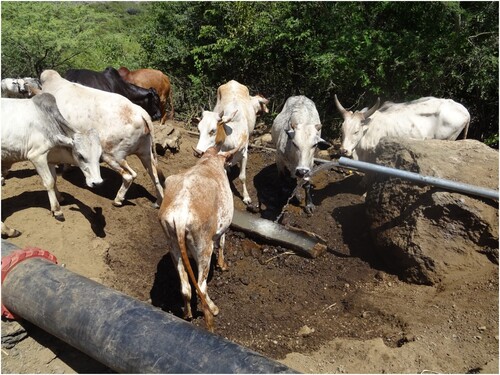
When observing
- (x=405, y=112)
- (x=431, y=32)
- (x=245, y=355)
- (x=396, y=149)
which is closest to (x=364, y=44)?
(x=431, y=32)

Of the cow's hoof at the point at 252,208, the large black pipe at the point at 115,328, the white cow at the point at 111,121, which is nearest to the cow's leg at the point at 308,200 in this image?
the cow's hoof at the point at 252,208

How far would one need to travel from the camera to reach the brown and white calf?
4176mm

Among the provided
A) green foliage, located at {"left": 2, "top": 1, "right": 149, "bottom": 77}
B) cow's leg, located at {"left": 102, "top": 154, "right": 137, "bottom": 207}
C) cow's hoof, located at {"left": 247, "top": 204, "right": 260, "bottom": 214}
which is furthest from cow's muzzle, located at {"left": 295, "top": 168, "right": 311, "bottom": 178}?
green foliage, located at {"left": 2, "top": 1, "right": 149, "bottom": 77}

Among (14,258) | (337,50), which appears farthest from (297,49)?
(14,258)

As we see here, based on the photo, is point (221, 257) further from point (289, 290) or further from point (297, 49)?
point (297, 49)

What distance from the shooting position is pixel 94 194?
7.02 meters

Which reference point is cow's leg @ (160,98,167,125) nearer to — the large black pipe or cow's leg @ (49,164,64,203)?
cow's leg @ (49,164,64,203)

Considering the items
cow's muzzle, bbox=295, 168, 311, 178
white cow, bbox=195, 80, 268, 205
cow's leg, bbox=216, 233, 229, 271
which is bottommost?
cow's leg, bbox=216, 233, 229, 271

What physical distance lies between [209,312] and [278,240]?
209 cm

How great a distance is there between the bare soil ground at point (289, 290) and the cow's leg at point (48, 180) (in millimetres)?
148

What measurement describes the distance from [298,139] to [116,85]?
4612 mm

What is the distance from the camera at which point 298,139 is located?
6.89 m

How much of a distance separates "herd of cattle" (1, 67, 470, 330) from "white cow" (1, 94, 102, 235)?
0.01 meters

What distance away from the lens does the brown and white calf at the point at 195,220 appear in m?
4.18
